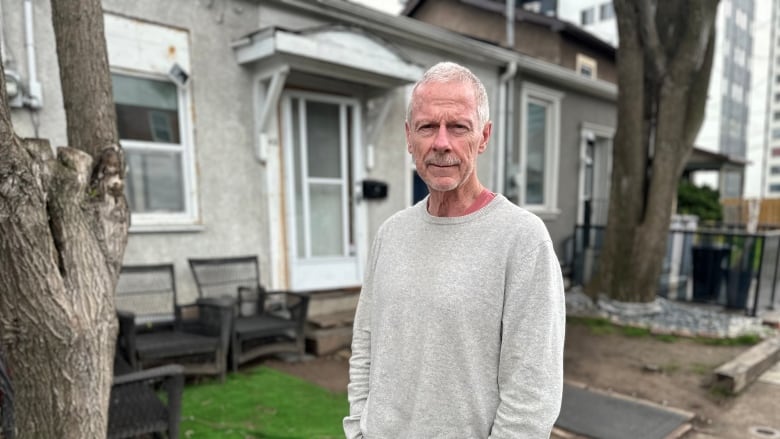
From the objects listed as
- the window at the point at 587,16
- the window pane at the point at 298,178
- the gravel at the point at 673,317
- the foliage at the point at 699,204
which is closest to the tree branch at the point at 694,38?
the gravel at the point at 673,317

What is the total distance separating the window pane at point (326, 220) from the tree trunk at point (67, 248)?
3140 millimetres

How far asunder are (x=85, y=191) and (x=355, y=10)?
13.2 ft

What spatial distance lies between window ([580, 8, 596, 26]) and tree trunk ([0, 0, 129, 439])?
49.1 meters

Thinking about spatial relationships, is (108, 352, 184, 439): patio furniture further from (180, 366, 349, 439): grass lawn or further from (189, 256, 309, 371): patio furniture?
(189, 256, 309, 371): patio furniture

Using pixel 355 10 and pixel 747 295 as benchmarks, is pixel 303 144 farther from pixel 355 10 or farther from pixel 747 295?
pixel 747 295

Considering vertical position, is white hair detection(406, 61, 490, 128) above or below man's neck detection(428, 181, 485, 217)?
above

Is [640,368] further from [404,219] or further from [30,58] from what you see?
[30,58]

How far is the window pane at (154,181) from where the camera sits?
4.02 m

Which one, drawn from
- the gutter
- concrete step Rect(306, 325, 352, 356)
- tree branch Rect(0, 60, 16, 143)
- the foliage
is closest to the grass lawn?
concrete step Rect(306, 325, 352, 356)

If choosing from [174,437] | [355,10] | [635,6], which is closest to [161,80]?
[355,10]

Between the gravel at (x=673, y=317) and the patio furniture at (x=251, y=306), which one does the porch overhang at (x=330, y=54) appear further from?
the gravel at (x=673, y=317)

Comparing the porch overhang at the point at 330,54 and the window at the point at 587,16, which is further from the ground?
the window at the point at 587,16

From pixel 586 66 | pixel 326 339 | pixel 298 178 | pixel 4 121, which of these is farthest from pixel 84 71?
pixel 586 66

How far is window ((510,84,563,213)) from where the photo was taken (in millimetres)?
7559
